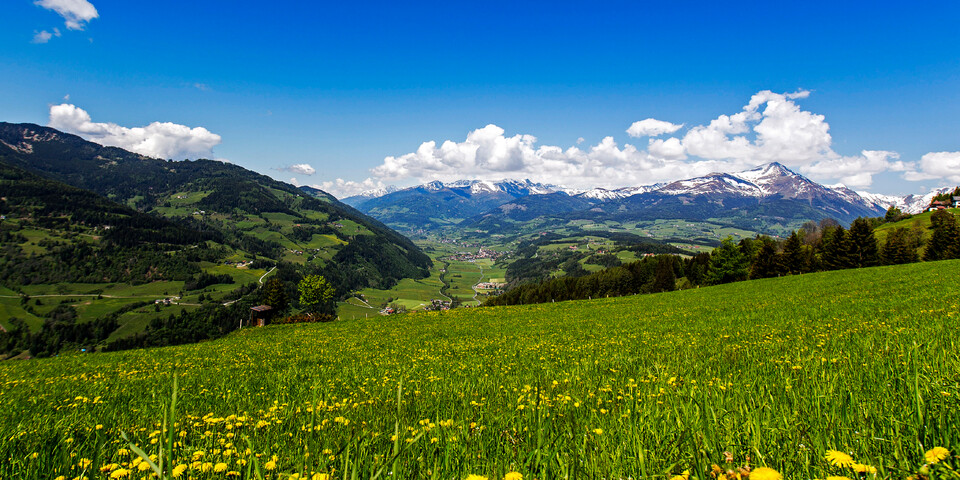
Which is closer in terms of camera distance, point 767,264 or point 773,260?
point 773,260

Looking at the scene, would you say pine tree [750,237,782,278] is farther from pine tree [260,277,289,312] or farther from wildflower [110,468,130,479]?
wildflower [110,468,130,479]

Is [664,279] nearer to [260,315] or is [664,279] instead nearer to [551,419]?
[260,315]

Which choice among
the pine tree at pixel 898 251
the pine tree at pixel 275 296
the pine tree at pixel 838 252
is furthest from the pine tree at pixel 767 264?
the pine tree at pixel 275 296

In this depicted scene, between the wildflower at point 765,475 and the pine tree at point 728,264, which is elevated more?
the wildflower at point 765,475

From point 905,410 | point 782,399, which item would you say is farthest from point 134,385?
point 905,410

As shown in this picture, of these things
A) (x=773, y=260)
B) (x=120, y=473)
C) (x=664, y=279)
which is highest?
(x=120, y=473)

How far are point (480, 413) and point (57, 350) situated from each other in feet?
580

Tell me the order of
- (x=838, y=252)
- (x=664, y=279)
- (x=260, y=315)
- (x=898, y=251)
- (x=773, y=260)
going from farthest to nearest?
(x=664, y=279) < (x=773, y=260) < (x=838, y=252) < (x=898, y=251) < (x=260, y=315)

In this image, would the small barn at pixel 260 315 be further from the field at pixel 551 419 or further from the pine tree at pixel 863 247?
the pine tree at pixel 863 247

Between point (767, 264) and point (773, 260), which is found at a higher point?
point (773, 260)

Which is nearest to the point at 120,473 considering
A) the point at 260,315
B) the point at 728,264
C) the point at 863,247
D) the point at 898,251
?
the point at 260,315

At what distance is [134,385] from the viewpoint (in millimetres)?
9195

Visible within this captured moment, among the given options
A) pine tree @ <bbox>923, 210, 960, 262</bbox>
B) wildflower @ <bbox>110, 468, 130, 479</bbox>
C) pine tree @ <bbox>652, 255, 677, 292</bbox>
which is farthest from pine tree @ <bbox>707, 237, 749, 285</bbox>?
wildflower @ <bbox>110, 468, 130, 479</bbox>

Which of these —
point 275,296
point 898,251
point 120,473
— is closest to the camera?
point 120,473
